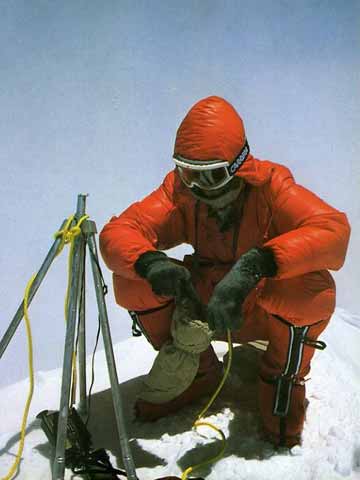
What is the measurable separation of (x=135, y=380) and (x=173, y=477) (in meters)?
0.42

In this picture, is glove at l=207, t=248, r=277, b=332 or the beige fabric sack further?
the beige fabric sack

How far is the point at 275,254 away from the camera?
0.93 m

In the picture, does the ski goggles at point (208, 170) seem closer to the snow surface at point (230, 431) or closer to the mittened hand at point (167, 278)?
the mittened hand at point (167, 278)

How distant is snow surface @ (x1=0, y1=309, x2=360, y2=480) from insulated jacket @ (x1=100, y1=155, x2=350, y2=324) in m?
0.22

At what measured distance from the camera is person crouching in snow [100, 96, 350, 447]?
93 cm

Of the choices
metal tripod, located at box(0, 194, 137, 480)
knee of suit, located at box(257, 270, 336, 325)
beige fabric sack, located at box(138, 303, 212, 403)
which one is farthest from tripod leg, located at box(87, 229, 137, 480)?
knee of suit, located at box(257, 270, 336, 325)

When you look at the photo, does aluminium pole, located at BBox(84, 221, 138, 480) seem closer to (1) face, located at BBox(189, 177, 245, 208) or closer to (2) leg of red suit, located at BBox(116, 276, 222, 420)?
(2) leg of red suit, located at BBox(116, 276, 222, 420)

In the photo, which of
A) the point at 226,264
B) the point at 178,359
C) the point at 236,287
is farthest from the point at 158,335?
the point at 236,287

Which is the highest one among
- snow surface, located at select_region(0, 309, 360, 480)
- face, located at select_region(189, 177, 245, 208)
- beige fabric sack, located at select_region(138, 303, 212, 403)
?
face, located at select_region(189, 177, 245, 208)

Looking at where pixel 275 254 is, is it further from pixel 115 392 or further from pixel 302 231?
pixel 115 392

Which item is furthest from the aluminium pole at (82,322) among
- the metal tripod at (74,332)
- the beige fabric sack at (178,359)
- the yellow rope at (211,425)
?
the yellow rope at (211,425)

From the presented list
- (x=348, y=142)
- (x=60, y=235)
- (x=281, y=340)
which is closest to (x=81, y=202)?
(x=60, y=235)

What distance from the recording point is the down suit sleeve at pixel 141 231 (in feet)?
3.29

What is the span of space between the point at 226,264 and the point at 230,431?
11.9 inches
